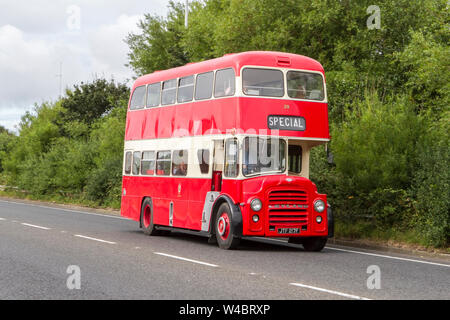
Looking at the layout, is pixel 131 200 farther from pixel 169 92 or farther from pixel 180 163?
pixel 169 92

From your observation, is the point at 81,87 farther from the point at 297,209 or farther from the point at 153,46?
the point at 297,209

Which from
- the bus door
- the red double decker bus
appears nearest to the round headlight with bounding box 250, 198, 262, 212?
the red double decker bus

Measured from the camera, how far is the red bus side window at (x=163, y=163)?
1856 cm

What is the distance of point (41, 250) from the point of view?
14.3m

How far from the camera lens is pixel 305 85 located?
628 inches

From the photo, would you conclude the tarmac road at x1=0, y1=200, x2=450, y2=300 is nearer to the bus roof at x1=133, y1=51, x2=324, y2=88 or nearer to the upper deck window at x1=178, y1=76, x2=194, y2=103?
the upper deck window at x1=178, y1=76, x2=194, y2=103

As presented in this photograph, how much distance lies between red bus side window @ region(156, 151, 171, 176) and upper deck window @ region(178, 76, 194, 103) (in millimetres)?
1564

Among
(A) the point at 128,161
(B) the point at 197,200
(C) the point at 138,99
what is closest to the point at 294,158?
(B) the point at 197,200

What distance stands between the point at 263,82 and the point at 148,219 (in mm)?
6098

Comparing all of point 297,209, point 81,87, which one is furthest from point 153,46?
point 297,209

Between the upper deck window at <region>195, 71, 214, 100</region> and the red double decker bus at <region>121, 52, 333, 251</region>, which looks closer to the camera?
the red double decker bus at <region>121, 52, 333, 251</region>

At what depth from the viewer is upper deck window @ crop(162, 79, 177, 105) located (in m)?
18.3

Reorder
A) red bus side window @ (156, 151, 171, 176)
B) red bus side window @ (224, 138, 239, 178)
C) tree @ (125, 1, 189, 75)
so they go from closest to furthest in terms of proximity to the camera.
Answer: red bus side window @ (224, 138, 239, 178) < red bus side window @ (156, 151, 171, 176) < tree @ (125, 1, 189, 75)

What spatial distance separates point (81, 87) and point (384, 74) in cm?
2729
